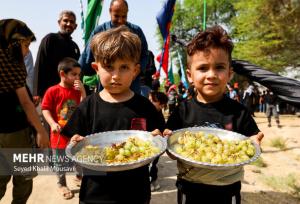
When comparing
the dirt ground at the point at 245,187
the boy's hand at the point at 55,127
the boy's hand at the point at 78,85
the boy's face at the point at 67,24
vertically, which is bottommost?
the dirt ground at the point at 245,187

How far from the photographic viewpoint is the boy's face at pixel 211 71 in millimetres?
2039

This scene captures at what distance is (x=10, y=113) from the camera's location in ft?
8.10

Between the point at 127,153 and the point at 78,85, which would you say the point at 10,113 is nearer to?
the point at 78,85

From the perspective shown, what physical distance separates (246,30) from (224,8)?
54.9 ft

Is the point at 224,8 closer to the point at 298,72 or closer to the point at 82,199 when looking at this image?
the point at 298,72

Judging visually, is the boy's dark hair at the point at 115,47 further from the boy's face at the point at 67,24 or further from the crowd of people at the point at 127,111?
the boy's face at the point at 67,24

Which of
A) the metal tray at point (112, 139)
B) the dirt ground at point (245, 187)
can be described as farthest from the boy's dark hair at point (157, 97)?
the metal tray at point (112, 139)

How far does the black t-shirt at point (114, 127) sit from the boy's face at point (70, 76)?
159cm

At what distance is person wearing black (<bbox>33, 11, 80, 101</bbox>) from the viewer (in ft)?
13.5

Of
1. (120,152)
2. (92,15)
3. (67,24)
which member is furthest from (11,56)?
(92,15)

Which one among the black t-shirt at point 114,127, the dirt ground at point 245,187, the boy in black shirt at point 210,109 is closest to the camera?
the black t-shirt at point 114,127

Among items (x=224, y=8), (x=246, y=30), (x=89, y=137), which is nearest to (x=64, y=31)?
(x=89, y=137)

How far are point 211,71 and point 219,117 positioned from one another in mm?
345

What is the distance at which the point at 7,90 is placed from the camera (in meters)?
2.35
